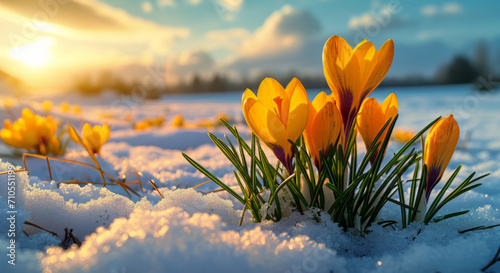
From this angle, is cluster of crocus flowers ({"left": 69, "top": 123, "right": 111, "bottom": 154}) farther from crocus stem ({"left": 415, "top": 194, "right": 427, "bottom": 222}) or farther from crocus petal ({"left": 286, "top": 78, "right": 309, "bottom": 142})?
crocus stem ({"left": 415, "top": 194, "right": 427, "bottom": 222})

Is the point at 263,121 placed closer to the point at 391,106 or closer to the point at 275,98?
the point at 275,98

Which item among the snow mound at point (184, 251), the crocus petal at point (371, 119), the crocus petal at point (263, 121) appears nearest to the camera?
the snow mound at point (184, 251)

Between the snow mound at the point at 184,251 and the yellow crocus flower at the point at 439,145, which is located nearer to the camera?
the snow mound at the point at 184,251

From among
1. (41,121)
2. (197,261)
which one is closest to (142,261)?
(197,261)

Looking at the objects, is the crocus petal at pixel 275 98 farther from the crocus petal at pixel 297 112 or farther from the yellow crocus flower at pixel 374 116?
the yellow crocus flower at pixel 374 116

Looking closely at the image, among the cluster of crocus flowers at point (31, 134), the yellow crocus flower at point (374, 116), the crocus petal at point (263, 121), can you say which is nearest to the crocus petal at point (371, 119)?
the yellow crocus flower at point (374, 116)

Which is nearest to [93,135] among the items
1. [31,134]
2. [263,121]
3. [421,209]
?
[31,134]
